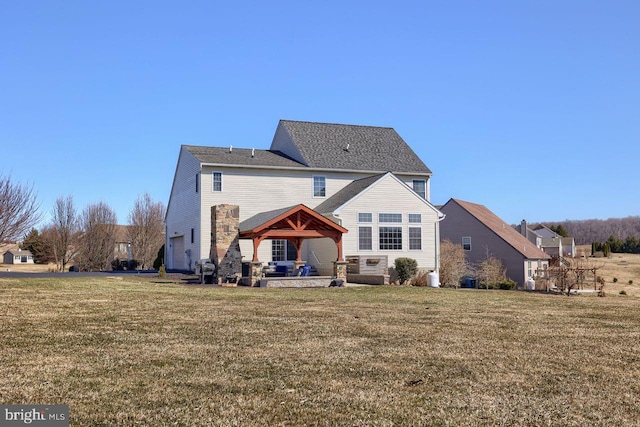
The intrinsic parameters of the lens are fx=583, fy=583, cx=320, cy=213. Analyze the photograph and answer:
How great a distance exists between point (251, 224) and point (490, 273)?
17669 millimetres

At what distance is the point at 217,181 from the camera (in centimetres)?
3170

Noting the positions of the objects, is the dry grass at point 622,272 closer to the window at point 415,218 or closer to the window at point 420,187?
the window at point 420,187

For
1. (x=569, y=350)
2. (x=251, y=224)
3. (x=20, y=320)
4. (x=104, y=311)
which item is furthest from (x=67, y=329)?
(x=251, y=224)

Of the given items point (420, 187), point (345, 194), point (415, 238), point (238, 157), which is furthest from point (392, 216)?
point (238, 157)

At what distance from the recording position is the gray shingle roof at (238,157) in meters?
31.9

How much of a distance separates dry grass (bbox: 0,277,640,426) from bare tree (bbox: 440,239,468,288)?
767 inches

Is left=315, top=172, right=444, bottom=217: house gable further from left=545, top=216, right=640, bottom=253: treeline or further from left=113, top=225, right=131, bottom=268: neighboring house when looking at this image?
left=545, top=216, right=640, bottom=253: treeline

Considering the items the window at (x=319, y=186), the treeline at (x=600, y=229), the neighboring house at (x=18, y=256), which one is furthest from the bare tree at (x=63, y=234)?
the treeline at (x=600, y=229)

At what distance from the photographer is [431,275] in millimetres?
29672

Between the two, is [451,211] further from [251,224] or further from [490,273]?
[251,224]

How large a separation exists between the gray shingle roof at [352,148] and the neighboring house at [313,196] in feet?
0.23

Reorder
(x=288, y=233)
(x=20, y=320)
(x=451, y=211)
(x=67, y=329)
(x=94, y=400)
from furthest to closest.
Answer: (x=451, y=211), (x=288, y=233), (x=20, y=320), (x=67, y=329), (x=94, y=400)

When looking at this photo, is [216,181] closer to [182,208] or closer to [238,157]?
[238,157]

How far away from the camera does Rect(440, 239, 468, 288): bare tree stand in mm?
33688
